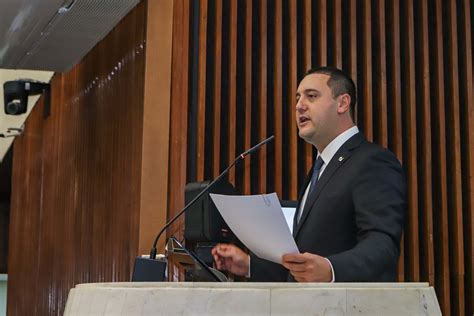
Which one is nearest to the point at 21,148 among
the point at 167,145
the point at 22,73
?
the point at 22,73

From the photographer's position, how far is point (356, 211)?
2.71 m

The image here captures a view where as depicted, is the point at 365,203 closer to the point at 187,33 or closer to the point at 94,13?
the point at 187,33

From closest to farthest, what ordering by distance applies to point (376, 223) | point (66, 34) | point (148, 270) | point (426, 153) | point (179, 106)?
point (376, 223) < point (148, 270) < point (179, 106) < point (426, 153) < point (66, 34)

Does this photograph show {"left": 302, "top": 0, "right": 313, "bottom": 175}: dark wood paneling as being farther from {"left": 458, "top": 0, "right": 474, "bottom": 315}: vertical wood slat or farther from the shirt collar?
the shirt collar

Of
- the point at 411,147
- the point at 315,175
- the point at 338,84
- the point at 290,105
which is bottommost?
the point at 315,175

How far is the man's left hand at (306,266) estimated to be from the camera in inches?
88.9

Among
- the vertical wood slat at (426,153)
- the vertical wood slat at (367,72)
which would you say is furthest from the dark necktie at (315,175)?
the vertical wood slat at (426,153)

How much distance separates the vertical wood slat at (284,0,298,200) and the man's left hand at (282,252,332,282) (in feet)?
7.97

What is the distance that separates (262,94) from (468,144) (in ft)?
3.86

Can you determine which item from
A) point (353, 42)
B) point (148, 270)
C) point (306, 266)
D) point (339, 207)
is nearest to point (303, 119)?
point (339, 207)

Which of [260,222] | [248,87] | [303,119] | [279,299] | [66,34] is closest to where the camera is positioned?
[279,299]

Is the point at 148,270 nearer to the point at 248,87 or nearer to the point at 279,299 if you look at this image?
the point at 279,299

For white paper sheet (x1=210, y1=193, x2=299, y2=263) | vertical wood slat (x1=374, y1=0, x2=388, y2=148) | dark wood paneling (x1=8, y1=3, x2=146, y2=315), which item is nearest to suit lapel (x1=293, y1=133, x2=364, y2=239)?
white paper sheet (x1=210, y1=193, x2=299, y2=263)

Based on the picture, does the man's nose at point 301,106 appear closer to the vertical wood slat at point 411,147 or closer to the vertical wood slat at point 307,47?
the vertical wood slat at point 307,47
